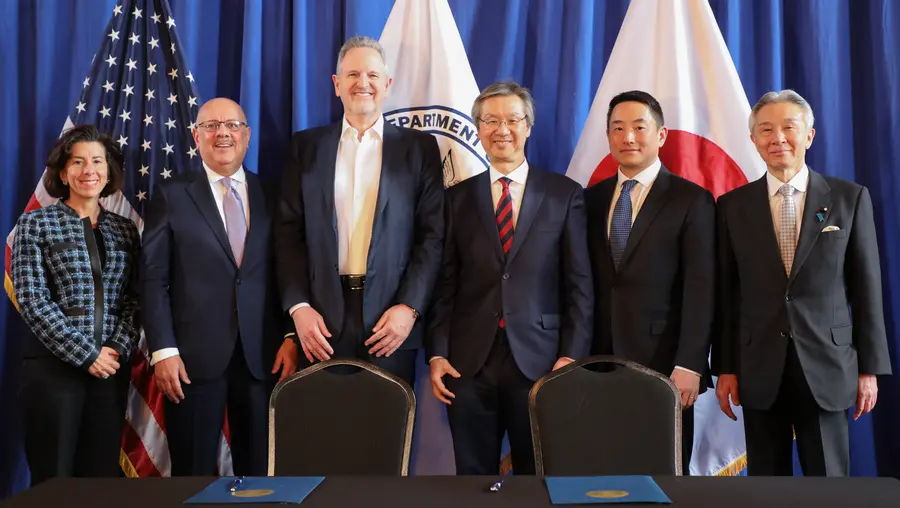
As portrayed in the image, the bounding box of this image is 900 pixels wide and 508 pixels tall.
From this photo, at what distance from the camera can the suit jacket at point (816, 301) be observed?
8.77 ft

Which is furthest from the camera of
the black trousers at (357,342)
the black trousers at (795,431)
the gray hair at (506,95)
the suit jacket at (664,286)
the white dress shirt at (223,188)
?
the white dress shirt at (223,188)

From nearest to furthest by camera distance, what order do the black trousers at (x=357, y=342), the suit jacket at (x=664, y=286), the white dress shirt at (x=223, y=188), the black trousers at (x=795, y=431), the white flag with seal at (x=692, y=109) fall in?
the black trousers at (x=795, y=431) → the suit jacket at (x=664, y=286) → the black trousers at (x=357, y=342) → the white dress shirt at (x=223, y=188) → the white flag with seal at (x=692, y=109)

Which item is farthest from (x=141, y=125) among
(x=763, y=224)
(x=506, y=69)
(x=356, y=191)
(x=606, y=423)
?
(x=763, y=224)

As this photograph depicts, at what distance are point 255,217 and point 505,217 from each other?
1.05 m

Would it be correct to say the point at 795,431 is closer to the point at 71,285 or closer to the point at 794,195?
the point at 794,195

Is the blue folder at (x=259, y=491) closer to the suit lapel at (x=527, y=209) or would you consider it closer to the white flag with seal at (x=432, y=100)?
the suit lapel at (x=527, y=209)

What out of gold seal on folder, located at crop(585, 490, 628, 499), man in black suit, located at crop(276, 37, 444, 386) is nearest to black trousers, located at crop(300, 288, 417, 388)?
man in black suit, located at crop(276, 37, 444, 386)

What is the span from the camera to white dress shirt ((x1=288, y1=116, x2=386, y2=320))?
2979mm

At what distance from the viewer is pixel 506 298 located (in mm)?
2756

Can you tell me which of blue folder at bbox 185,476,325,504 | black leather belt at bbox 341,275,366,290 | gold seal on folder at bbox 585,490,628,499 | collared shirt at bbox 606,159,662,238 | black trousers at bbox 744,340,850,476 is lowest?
→ black trousers at bbox 744,340,850,476

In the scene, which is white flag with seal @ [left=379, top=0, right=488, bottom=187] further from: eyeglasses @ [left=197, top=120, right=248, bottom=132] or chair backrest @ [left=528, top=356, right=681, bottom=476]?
chair backrest @ [left=528, top=356, right=681, bottom=476]

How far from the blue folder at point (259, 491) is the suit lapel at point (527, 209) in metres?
1.37

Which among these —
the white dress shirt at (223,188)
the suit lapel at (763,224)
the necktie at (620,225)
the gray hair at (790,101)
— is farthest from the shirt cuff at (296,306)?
the gray hair at (790,101)

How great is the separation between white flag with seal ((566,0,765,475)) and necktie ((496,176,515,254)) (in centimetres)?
73
